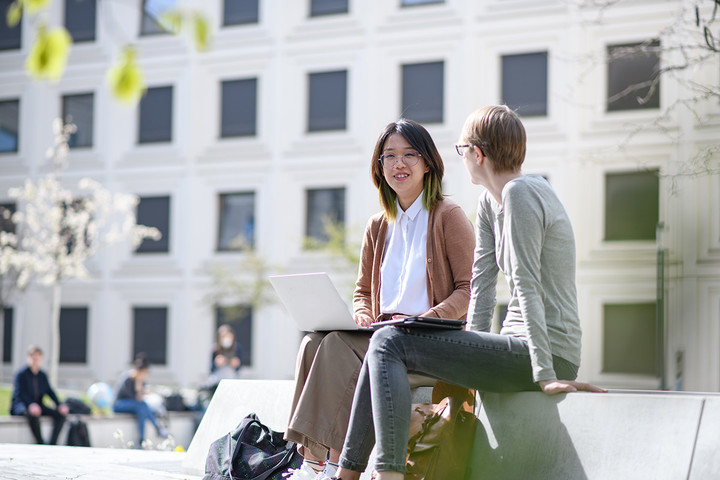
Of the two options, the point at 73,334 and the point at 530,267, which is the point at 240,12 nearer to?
the point at 73,334

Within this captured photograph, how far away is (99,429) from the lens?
1527 cm

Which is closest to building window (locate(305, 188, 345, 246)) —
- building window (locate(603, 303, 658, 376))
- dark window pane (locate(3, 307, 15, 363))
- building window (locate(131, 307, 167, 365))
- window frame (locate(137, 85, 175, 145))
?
window frame (locate(137, 85, 175, 145))

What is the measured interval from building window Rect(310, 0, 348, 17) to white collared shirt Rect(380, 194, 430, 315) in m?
24.3

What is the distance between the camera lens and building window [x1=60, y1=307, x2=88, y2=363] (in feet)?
101

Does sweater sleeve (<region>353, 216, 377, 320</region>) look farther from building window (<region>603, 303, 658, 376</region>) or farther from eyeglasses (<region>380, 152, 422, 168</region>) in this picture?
building window (<region>603, 303, 658, 376</region>)

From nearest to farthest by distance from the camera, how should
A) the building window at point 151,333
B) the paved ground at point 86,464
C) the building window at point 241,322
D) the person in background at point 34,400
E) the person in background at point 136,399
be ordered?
1. the paved ground at point 86,464
2. the person in background at point 34,400
3. the person in background at point 136,399
4. the building window at point 241,322
5. the building window at point 151,333

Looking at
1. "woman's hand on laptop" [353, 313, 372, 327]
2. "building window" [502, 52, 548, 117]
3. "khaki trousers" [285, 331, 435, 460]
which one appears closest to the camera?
"khaki trousers" [285, 331, 435, 460]

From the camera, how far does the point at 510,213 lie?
4.09 meters

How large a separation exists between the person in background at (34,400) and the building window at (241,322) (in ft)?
43.7

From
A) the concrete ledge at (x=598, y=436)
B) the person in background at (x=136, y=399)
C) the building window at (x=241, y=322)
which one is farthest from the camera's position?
the building window at (x=241, y=322)

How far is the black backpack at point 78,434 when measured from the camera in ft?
48.1

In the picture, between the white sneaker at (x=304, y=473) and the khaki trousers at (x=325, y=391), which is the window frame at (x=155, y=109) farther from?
the white sneaker at (x=304, y=473)

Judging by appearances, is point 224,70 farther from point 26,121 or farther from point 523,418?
point 523,418

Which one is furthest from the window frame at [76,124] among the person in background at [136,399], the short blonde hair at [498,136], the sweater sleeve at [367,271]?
the short blonde hair at [498,136]
